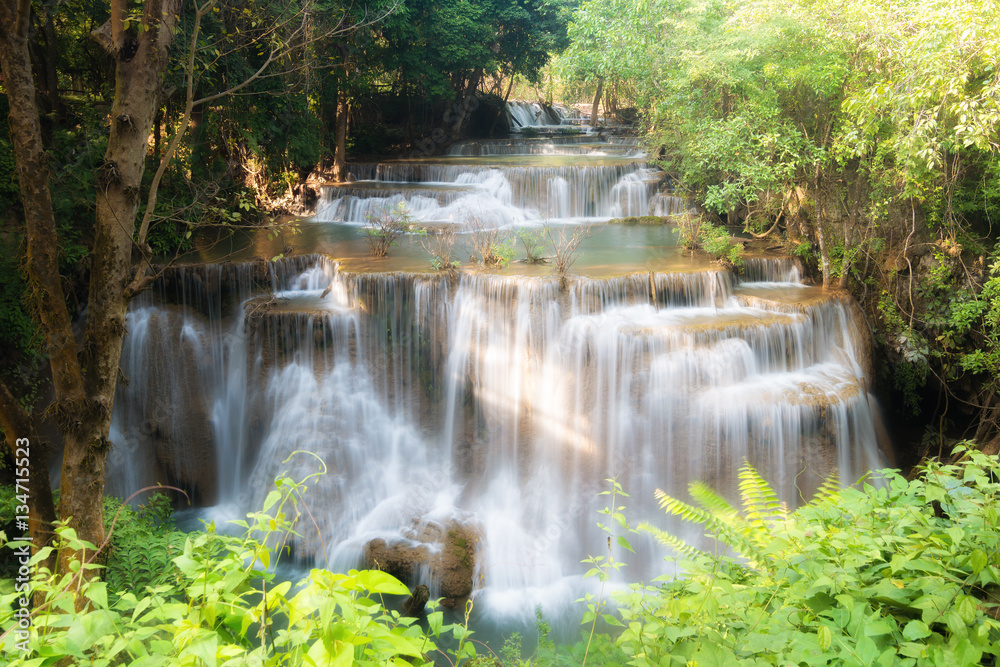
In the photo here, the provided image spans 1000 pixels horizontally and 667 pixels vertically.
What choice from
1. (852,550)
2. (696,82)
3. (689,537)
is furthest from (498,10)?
(852,550)

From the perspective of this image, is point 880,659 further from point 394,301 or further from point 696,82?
point 696,82

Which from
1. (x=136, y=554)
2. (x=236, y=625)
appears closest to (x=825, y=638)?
(x=236, y=625)

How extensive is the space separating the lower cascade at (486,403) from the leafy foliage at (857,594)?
15.7 ft

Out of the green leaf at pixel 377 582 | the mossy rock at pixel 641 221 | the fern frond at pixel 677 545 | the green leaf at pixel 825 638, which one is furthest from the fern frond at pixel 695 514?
the mossy rock at pixel 641 221

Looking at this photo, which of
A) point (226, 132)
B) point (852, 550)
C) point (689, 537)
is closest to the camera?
point (852, 550)

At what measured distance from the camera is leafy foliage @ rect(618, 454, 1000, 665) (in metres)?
1.96

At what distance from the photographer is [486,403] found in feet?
28.0

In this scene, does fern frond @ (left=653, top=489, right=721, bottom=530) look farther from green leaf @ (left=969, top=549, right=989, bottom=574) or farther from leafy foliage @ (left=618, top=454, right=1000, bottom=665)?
green leaf @ (left=969, top=549, right=989, bottom=574)

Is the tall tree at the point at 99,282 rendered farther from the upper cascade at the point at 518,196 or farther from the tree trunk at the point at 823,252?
the tree trunk at the point at 823,252

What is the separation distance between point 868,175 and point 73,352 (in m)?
9.90

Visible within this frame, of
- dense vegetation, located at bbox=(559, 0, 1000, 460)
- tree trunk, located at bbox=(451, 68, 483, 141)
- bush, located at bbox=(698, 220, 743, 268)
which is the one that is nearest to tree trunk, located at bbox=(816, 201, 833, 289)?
dense vegetation, located at bbox=(559, 0, 1000, 460)

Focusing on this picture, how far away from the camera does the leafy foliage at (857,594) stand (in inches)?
77.4

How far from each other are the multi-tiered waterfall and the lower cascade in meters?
0.03

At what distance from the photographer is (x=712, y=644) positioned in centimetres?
204
